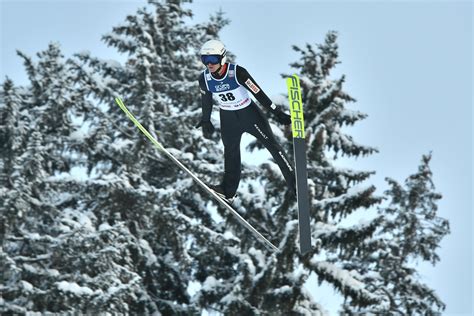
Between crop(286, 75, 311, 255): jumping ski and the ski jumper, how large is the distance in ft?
0.73

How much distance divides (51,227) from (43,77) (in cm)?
502

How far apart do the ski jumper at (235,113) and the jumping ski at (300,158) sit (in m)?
0.22

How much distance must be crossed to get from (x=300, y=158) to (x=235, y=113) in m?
0.84

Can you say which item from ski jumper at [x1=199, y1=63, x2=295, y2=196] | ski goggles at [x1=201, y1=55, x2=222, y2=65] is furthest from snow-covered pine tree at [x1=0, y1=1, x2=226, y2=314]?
ski goggles at [x1=201, y1=55, x2=222, y2=65]

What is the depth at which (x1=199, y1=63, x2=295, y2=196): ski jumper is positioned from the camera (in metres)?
8.78

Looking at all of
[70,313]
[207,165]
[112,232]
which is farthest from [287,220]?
[70,313]

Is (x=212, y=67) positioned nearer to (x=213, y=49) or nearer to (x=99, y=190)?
(x=213, y=49)

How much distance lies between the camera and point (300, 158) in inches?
363

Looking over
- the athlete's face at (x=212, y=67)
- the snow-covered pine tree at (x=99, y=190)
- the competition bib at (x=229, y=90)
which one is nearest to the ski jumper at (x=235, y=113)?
the competition bib at (x=229, y=90)

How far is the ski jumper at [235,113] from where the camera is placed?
878 cm

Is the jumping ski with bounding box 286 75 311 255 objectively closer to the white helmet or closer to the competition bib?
the competition bib

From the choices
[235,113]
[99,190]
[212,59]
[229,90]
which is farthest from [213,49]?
[99,190]

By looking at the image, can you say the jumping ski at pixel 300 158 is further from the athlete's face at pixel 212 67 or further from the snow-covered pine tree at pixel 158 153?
the snow-covered pine tree at pixel 158 153

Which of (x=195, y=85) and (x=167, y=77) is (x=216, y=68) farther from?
(x=167, y=77)
